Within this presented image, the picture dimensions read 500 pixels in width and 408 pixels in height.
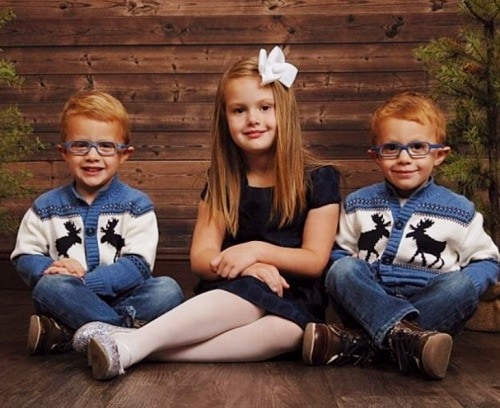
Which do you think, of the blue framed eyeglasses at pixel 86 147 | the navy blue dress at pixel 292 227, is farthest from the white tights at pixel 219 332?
the blue framed eyeglasses at pixel 86 147

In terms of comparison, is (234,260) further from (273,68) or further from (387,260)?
(273,68)

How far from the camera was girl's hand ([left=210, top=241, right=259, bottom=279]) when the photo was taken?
223cm

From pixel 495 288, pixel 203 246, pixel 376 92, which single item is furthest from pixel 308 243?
pixel 376 92

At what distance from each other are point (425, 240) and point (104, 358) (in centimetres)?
89

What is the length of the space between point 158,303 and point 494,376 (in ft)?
2.92

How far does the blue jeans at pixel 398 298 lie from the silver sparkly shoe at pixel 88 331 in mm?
558

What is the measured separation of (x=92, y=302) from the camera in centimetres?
225

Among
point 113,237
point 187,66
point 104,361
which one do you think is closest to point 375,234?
point 113,237

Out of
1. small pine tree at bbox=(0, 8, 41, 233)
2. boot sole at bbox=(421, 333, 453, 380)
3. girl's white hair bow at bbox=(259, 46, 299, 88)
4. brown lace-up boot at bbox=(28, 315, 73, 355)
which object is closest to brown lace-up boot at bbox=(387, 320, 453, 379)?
boot sole at bbox=(421, 333, 453, 380)

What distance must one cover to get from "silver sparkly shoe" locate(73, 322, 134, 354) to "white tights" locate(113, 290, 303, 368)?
0.12 metres

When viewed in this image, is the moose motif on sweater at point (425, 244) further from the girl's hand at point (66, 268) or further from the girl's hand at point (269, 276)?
the girl's hand at point (66, 268)

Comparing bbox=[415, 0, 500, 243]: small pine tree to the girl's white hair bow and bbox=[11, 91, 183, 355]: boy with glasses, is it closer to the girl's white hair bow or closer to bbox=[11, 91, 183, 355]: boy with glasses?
the girl's white hair bow

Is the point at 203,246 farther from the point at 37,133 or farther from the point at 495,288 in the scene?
the point at 37,133

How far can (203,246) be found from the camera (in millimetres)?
2369
